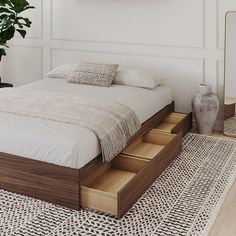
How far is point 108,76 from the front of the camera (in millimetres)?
3891

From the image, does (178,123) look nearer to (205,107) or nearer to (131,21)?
(205,107)

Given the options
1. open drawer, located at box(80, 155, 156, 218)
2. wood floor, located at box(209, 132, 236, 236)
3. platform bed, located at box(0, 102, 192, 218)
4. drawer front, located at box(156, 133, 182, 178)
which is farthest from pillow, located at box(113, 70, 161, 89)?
wood floor, located at box(209, 132, 236, 236)

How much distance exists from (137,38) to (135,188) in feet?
7.08

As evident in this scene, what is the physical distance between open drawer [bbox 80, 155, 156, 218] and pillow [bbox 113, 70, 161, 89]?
1.14 meters

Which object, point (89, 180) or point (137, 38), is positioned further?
point (137, 38)

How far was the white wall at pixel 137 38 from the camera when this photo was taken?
4004 millimetres

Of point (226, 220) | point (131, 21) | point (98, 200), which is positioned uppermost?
point (131, 21)

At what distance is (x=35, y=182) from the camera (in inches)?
103

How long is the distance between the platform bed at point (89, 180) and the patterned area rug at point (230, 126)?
1.04 metres

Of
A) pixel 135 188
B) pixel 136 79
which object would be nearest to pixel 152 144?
pixel 136 79

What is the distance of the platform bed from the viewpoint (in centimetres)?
246

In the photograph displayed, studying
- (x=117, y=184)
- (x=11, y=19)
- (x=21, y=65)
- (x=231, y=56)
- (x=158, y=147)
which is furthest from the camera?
(x=21, y=65)

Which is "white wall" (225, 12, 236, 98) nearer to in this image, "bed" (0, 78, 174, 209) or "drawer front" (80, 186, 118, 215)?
"bed" (0, 78, 174, 209)

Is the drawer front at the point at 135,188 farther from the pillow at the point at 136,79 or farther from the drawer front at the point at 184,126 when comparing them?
the pillow at the point at 136,79
